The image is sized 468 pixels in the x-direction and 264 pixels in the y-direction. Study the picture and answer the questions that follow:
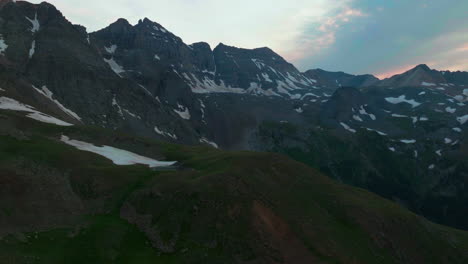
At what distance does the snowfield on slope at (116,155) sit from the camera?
211ft

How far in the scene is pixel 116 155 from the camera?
6681cm

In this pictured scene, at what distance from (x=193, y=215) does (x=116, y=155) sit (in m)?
29.7

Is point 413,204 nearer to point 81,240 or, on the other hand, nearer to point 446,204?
point 446,204

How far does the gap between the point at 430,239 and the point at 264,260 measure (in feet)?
102

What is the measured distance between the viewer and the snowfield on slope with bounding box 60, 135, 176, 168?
64.2m

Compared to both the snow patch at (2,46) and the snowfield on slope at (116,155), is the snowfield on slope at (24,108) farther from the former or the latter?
the snow patch at (2,46)

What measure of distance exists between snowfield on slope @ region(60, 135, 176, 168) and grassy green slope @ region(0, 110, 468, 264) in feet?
18.0

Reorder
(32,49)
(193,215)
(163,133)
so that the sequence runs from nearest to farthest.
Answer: (193,215)
(32,49)
(163,133)

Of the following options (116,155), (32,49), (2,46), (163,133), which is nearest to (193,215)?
(116,155)

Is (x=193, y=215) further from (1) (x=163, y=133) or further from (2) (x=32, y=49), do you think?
(2) (x=32, y=49)

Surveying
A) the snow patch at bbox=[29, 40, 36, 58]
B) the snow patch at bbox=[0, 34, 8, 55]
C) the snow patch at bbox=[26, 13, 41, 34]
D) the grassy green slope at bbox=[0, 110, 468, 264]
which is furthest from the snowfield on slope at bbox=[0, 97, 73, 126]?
the snow patch at bbox=[26, 13, 41, 34]

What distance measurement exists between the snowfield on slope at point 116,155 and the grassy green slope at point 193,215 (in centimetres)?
547

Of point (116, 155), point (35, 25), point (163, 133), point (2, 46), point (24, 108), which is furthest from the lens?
point (35, 25)

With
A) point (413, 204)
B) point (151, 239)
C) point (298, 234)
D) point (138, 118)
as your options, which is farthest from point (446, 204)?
point (151, 239)
